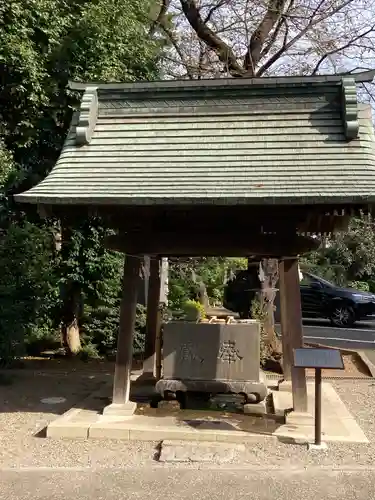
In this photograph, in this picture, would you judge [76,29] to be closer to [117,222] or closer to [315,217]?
[117,222]

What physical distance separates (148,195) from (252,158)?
152 centimetres

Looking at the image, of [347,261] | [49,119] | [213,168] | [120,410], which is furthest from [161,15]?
[347,261]

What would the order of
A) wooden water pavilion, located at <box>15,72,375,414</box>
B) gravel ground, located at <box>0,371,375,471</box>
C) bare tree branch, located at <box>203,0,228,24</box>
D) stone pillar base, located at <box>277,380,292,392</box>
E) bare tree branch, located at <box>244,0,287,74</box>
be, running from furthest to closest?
bare tree branch, located at <box>203,0,228,24</box> < bare tree branch, located at <box>244,0,287,74</box> < stone pillar base, located at <box>277,380,292,392</box> < wooden water pavilion, located at <box>15,72,375,414</box> < gravel ground, located at <box>0,371,375,471</box>

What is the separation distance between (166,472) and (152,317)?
434 cm

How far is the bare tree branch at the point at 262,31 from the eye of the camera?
13500 mm

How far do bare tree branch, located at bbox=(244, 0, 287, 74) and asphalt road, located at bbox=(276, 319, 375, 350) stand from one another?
7.67 metres

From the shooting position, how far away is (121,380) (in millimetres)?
7254

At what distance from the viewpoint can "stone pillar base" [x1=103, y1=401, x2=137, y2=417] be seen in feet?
23.2

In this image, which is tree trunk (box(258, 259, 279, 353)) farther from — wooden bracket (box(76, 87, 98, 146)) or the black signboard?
the black signboard

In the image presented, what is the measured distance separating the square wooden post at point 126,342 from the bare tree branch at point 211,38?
26.8 feet

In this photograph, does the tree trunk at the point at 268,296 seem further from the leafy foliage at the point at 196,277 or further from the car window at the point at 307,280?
the car window at the point at 307,280

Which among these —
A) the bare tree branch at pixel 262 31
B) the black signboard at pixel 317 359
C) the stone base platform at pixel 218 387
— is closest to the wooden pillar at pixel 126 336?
the stone base platform at pixel 218 387

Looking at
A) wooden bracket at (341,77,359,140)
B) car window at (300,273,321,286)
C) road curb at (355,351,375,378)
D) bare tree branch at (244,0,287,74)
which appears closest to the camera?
wooden bracket at (341,77,359,140)

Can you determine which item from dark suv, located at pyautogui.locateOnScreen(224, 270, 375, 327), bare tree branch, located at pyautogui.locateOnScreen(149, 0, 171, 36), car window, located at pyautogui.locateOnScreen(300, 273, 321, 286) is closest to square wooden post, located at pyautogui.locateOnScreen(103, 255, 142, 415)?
bare tree branch, located at pyautogui.locateOnScreen(149, 0, 171, 36)
